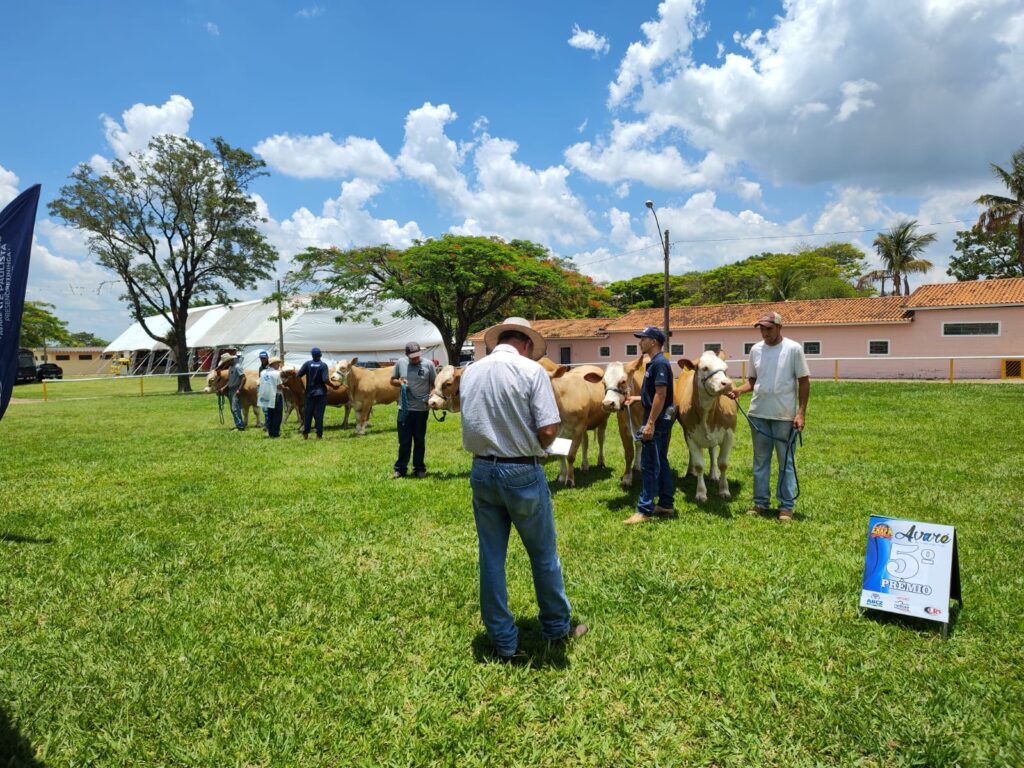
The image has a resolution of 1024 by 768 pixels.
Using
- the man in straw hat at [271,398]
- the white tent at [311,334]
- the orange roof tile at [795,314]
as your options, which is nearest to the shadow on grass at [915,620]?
the man in straw hat at [271,398]

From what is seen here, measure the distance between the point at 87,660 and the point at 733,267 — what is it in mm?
55344

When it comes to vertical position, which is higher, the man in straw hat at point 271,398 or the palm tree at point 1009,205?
the palm tree at point 1009,205

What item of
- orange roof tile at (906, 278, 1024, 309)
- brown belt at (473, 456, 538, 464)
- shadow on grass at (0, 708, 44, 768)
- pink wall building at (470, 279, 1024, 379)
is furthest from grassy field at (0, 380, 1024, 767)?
orange roof tile at (906, 278, 1024, 309)

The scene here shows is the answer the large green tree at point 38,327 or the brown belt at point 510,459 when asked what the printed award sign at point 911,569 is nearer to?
the brown belt at point 510,459

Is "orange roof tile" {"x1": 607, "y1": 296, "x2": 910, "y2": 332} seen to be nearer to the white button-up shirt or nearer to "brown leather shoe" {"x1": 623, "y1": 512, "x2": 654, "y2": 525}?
"brown leather shoe" {"x1": 623, "y1": 512, "x2": 654, "y2": 525}

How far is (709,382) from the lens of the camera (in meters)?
6.58

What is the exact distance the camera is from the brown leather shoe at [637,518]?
6.20 meters

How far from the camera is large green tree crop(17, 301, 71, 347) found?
61925mm

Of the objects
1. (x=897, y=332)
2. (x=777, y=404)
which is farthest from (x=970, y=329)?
(x=777, y=404)

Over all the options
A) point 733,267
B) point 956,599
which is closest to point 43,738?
point 956,599

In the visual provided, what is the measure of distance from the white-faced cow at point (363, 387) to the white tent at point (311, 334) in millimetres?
25396

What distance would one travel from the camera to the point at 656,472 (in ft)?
20.5

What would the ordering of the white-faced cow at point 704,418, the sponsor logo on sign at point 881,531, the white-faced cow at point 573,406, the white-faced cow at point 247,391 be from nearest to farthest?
the sponsor logo on sign at point 881,531, the white-faced cow at point 704,418, the white-faced cow at point 573,406, the white-faced cow at point 247,391

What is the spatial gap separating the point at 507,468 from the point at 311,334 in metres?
44.0
